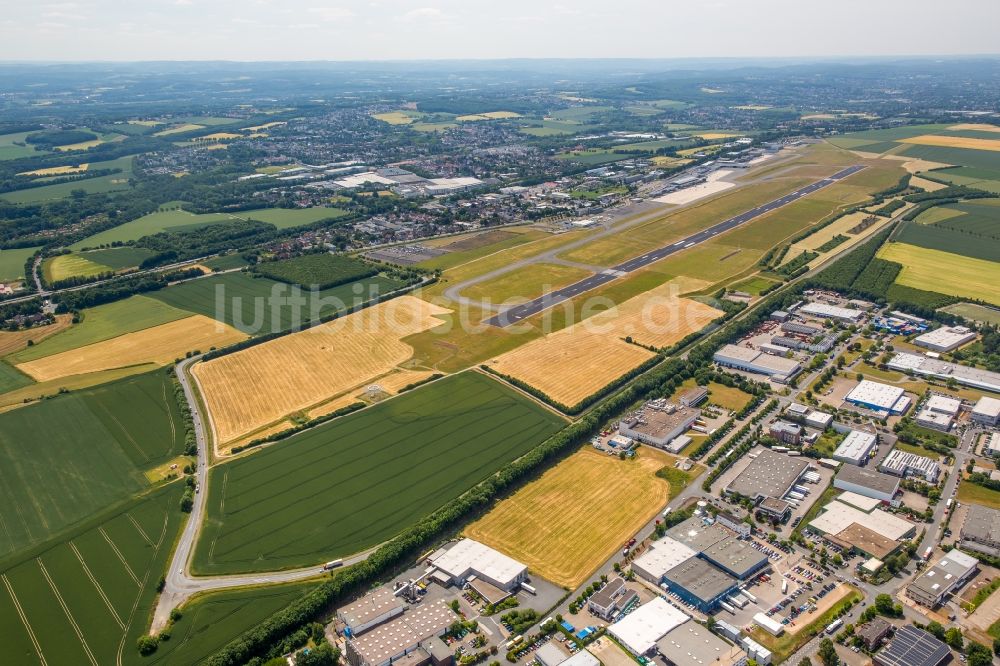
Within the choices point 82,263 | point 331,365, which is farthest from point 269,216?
point 331,365

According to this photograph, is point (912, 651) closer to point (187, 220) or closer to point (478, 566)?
point (478, 566)

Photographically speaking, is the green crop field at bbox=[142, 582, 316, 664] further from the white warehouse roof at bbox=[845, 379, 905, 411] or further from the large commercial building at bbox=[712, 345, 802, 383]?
the white warehouse roof at bbox=[845, 379, 905, 411]

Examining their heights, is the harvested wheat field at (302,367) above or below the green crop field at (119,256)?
below

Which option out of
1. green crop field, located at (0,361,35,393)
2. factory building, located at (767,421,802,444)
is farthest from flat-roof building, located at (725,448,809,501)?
green crop field, located at (0,361,35,393)

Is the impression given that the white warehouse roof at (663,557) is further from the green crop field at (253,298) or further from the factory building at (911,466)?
the green crop field at (253,298)

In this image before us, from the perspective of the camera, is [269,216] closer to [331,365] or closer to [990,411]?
[331,365]

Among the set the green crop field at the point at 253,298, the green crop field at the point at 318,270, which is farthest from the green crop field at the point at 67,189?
the green crop field at the point at 318,270

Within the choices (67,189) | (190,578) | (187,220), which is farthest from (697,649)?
(67,189)
